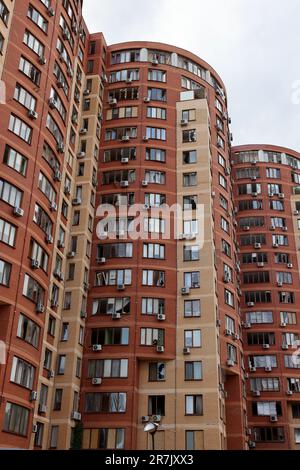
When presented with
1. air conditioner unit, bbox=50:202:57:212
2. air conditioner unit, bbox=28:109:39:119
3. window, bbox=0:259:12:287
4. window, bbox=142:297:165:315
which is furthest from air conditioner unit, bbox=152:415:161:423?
air conditioner unit, bbox=28:109:39:119

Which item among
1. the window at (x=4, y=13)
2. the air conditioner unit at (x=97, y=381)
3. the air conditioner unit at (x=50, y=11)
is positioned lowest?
the air conditioner unit at (x=97, y=381)

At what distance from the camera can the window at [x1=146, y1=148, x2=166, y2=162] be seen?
47.2m

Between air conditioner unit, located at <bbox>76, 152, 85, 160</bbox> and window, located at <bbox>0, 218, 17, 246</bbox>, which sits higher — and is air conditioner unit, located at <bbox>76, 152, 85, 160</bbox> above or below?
above

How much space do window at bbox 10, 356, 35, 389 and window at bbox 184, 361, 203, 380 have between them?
42.0ft

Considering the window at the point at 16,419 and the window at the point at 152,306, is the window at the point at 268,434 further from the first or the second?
the window at the point at 16,419

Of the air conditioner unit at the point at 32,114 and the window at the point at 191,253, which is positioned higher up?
the air conditioner unit at the point at 32,114

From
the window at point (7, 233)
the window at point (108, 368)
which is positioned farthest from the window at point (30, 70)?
the window at point (108, 368)

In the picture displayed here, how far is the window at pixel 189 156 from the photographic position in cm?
4716

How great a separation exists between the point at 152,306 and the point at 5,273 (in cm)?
1480

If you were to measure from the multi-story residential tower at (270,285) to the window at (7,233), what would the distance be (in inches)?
1283

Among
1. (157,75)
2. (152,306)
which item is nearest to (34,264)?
(152,306)

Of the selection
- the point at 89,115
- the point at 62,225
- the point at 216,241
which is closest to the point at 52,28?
the point at 89,115

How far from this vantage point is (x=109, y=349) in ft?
131

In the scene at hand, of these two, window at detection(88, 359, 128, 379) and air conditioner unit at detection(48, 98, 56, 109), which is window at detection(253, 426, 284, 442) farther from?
air conditioner unit at detection(48, 98, 56, 109)
